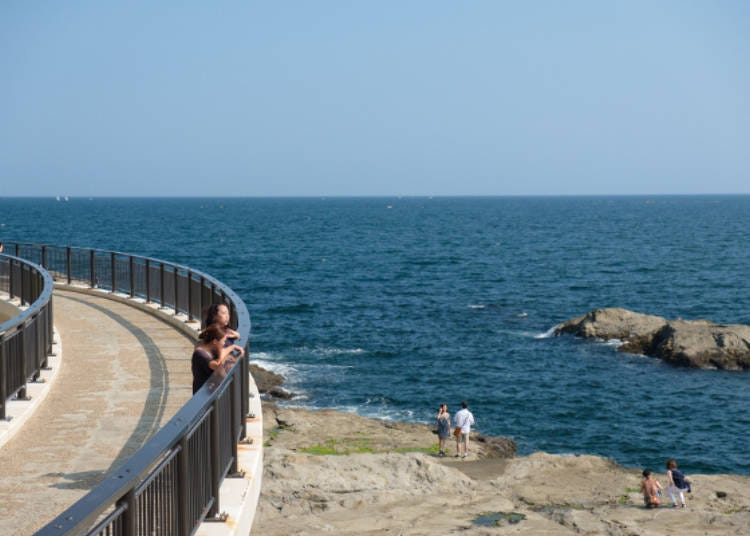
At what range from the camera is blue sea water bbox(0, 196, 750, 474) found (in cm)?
2836

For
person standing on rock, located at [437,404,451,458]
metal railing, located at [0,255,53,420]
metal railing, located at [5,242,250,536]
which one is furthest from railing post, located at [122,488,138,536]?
person standing on rock, located at [437,404,451,458]

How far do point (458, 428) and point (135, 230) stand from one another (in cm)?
10814

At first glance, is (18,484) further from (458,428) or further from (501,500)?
(458,428)

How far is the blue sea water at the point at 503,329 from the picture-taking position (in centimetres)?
2836

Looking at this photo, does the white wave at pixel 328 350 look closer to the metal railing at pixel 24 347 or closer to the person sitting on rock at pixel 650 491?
the person sitting on rock at pixel 650 491

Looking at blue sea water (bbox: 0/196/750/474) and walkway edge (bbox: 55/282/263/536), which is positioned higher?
walkway edge (bbox: 55/282/263/536)

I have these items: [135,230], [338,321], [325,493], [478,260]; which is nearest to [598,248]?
[478,260]

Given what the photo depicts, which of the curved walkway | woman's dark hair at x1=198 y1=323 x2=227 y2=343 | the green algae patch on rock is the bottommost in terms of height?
the green algae patch on rock

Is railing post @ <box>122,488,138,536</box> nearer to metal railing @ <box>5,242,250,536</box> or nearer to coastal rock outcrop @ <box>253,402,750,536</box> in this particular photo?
metal railing @ <box>5,242,250,536</box>

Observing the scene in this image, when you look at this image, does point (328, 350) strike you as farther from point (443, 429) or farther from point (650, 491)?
point (650, 491)

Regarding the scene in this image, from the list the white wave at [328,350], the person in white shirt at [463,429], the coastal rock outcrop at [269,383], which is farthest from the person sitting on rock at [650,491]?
the white wave at [328,350]

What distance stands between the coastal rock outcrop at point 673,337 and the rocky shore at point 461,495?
50.3ft

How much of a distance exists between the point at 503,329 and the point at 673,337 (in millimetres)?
9012

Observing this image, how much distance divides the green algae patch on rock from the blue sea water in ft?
27.0
